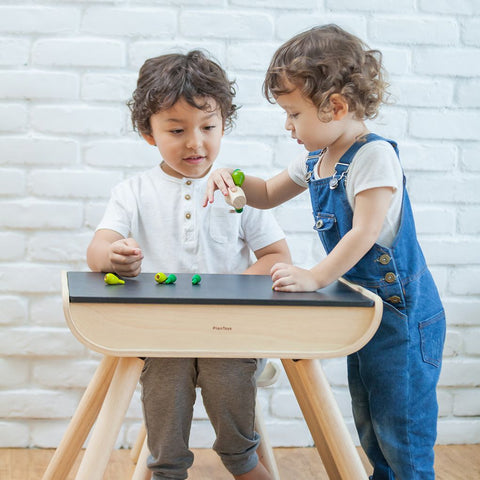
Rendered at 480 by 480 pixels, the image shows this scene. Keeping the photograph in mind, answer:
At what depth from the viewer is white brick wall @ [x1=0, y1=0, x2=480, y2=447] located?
1489mm

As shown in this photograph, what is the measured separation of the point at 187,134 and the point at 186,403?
459 mm

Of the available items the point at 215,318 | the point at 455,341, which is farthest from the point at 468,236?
the point at 215,318

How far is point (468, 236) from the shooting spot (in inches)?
63.4

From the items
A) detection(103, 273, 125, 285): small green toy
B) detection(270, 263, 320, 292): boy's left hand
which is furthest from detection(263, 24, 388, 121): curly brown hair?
detection(103, 273, 125, 285): small green toy

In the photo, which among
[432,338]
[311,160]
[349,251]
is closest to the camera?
[349,251]

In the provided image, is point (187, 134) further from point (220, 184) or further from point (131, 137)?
point (131, 137)

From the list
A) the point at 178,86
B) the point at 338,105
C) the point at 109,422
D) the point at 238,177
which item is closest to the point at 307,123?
the point at 338,105

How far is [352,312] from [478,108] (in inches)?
33.9

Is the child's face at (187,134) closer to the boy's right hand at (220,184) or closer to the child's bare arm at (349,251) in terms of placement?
the boy's right hand at (220,184)

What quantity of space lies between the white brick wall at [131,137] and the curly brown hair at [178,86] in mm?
195

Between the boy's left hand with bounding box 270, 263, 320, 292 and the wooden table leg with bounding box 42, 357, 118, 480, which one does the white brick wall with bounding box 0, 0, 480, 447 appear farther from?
the boy's left hand with bounding box 270, 263, 320, 292

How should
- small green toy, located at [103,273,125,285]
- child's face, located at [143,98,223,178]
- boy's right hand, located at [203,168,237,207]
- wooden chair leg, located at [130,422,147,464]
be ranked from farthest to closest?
wooden chair leg, located at [130,422,147,464]
child's face, located at [143,98,223,178]
boy's right hand, located at [203,168,237,207]
small green toy, located at [103,273,125,285]

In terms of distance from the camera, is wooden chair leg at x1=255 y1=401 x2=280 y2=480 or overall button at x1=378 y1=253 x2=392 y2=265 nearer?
overall button at x1=378 y1=253 x2=392 y2=265

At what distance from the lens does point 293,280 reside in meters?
0.99
